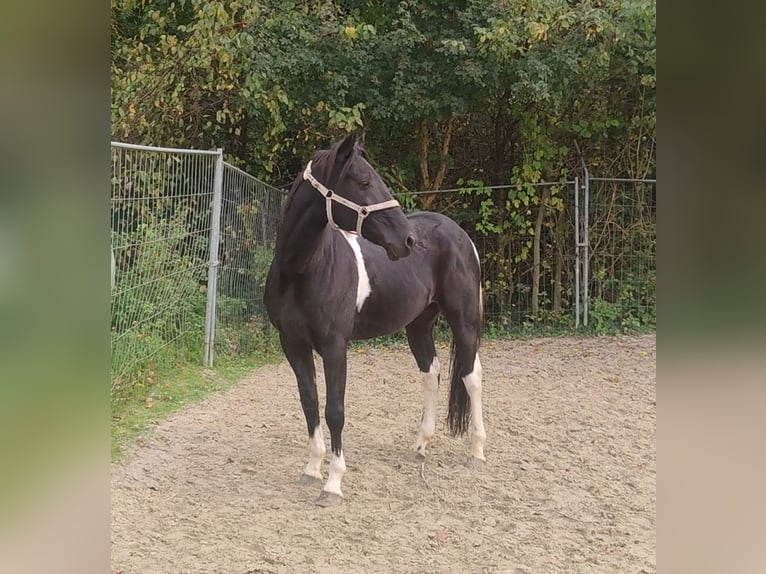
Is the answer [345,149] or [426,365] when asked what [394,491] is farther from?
[345,149]

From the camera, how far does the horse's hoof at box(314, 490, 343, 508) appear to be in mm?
2461

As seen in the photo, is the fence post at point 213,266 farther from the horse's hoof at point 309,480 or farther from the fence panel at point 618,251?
the fence panel at point 618,251

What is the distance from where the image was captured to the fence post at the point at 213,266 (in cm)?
415

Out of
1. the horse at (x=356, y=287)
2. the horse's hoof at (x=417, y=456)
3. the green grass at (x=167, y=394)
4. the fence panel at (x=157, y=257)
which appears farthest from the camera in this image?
the fence panel at (x=157, y=257)

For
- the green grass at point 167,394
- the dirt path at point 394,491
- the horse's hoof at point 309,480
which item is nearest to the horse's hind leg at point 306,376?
the horse's hoof at point 309,480

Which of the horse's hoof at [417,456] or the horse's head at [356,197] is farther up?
the horse's head at [356,197]

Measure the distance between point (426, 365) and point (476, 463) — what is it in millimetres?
501

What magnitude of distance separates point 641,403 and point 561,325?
115 centimetres

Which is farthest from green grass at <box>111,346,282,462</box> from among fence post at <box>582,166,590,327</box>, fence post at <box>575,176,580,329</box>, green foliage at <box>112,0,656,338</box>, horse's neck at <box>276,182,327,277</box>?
fence post at <box>582,166,590,327</box>

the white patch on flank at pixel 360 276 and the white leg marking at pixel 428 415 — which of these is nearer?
the white patch on flank at pixel 360 276

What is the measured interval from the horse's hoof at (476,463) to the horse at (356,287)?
11mm

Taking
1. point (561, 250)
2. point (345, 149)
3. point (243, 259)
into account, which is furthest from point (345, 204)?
point (561, 250)

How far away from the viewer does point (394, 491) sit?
2629 mm

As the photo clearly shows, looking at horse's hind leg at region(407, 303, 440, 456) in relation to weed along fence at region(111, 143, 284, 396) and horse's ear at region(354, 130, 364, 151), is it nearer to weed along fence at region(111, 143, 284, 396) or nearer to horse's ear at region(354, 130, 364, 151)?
horse's ear at region(354, 130, 364, 151)
